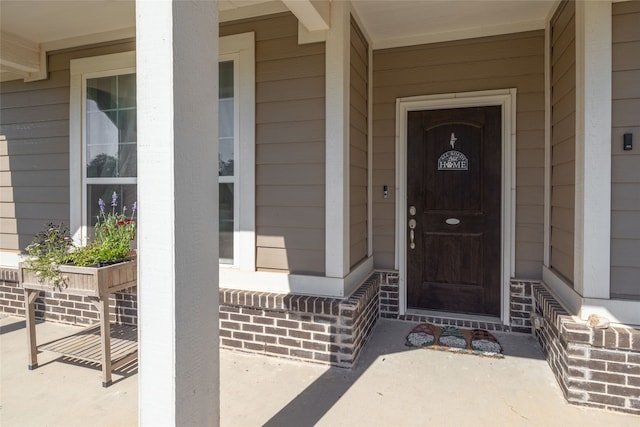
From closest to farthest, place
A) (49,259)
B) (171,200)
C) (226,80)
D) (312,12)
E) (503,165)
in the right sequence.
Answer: (171,200) < (312,12) < (49,259) < (226,80) < (503,165)

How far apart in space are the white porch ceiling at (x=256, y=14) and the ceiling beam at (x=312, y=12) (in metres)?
0.07

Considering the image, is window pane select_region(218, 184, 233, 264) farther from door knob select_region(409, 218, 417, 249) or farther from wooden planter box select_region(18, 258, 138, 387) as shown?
door knob select_region(409, 218, 417, 249)

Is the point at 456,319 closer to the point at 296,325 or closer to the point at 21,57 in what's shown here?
the point at 296,325

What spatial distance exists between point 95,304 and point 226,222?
3.53ft

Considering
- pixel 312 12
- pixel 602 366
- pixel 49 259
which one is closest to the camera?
pixel 602 366

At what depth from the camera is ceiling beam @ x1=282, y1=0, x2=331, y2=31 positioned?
2.41 metres

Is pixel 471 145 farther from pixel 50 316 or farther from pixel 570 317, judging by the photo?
pixel 50 316

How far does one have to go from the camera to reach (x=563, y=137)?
2.78 m

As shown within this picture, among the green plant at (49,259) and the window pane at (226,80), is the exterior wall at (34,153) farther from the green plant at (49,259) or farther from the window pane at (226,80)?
the window pane at (226,80)

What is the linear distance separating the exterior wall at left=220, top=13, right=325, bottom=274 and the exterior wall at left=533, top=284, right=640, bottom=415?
5.47ft

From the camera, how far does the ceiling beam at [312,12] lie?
2.41 metres

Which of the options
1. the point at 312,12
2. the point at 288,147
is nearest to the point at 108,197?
the point at 288,147

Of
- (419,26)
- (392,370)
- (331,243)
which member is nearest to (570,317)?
(392,370)

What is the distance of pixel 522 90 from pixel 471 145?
60 centimetres
